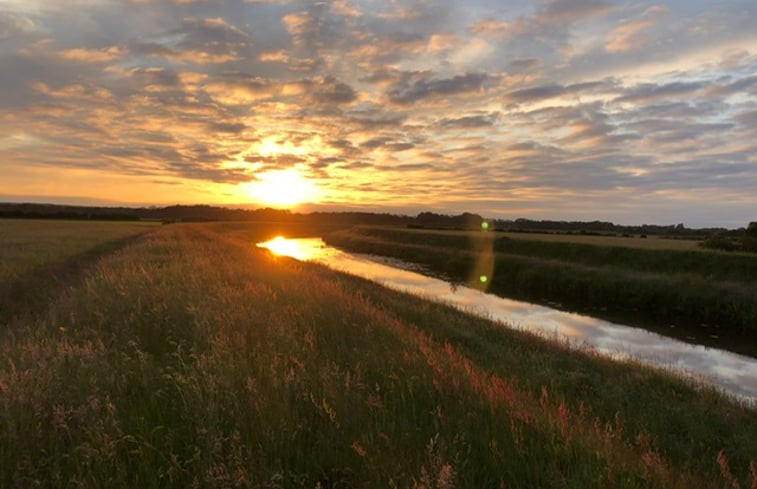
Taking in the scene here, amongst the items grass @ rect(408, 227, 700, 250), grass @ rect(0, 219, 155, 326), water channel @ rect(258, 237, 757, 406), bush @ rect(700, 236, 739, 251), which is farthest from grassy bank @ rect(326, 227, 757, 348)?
grass @ rect(0, 219, 155, 326)

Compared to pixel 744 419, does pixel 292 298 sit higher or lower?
higher

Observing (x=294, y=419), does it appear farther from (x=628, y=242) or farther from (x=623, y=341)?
(x=628, y=242)

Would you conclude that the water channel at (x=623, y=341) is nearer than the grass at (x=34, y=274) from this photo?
Yes

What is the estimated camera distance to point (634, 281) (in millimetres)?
27109

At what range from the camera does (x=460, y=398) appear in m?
4.92

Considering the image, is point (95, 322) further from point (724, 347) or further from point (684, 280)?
point (684, 280)

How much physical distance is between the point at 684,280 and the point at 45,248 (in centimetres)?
3921

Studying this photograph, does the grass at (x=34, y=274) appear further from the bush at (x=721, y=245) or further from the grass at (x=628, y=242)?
the bush at (x=721, y=245)

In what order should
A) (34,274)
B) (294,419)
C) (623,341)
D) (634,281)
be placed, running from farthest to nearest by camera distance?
(634,281) → (34,274) → (623,341) → (294,419)

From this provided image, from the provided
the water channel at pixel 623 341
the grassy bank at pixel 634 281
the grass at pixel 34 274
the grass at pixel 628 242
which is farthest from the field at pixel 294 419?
the grass at pixel 628 242

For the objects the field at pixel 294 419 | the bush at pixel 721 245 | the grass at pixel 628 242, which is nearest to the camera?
the field at pixel 294 419

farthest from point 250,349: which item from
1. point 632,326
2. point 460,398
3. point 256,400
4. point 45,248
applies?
point 45,248

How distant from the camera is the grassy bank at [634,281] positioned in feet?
69.9

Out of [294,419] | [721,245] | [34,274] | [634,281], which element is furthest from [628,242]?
[294,419]
